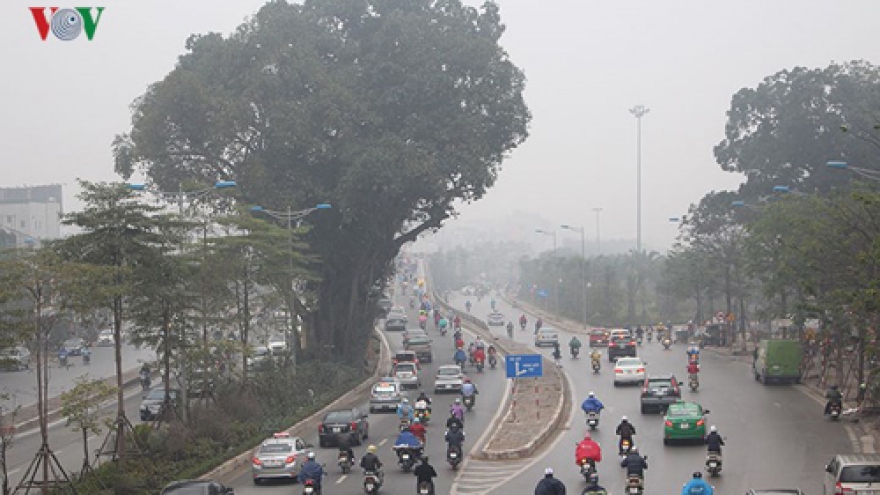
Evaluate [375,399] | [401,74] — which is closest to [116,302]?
[375,399]

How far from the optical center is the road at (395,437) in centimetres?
2994

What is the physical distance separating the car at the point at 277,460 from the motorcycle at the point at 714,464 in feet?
35.4

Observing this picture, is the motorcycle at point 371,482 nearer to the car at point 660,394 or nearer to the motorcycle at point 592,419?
the motorcycle at point 592,419

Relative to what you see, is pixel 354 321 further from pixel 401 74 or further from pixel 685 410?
pixel 685 410

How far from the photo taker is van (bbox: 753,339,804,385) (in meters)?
52.9

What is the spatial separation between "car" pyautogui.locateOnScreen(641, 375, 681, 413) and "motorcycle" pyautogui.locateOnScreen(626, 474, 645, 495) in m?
17.4

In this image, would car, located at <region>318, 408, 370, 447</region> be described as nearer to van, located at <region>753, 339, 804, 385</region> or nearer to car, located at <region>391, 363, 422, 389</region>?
car, located at <region>391, 363, 422, 389</region>

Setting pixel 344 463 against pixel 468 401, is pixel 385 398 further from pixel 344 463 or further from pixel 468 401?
pixel 344 463

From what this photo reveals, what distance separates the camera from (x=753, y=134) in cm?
8462

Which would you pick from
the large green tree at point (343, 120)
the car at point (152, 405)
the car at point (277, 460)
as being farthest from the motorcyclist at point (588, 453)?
the large green tree at point (343, 120)

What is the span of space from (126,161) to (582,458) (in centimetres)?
4434

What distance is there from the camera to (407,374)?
193ft

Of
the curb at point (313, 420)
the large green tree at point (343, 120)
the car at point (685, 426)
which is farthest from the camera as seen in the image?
the large green tree at point (343, 120)

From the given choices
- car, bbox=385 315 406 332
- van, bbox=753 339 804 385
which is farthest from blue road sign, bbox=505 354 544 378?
car, bbox=385 315 406 332
